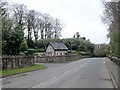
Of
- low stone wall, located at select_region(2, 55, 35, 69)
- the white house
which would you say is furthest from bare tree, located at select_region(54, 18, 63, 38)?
low stone wall, located at select_region(2, 55, 35, 69)

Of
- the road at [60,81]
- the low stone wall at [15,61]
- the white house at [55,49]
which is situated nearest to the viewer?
the road at [60,81]

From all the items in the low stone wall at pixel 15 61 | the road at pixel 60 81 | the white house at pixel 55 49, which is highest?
the white house at pixel 55 49

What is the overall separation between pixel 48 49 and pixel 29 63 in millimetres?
57151

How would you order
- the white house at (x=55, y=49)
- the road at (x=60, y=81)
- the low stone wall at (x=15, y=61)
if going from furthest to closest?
the white house at (x=55, y=49), the low stone wall at (x=15, y=61), the road at (x=60, y=81)

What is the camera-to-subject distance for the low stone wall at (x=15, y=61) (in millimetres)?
37500

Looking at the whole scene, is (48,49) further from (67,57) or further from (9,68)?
(9,68)

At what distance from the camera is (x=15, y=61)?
40875mm

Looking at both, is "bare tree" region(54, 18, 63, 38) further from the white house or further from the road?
the road

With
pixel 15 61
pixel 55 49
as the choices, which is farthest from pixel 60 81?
pixel 55 49

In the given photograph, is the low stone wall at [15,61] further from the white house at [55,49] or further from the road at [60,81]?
the white house at [55,49]

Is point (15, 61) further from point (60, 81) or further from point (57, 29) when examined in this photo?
point (57, 29)

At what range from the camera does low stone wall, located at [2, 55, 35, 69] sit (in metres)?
37.5

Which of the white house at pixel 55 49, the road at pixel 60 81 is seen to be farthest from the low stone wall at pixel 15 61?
the white house at pixel 55 49

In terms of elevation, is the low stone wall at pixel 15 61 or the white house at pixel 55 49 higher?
the white house at pixel 55 49
